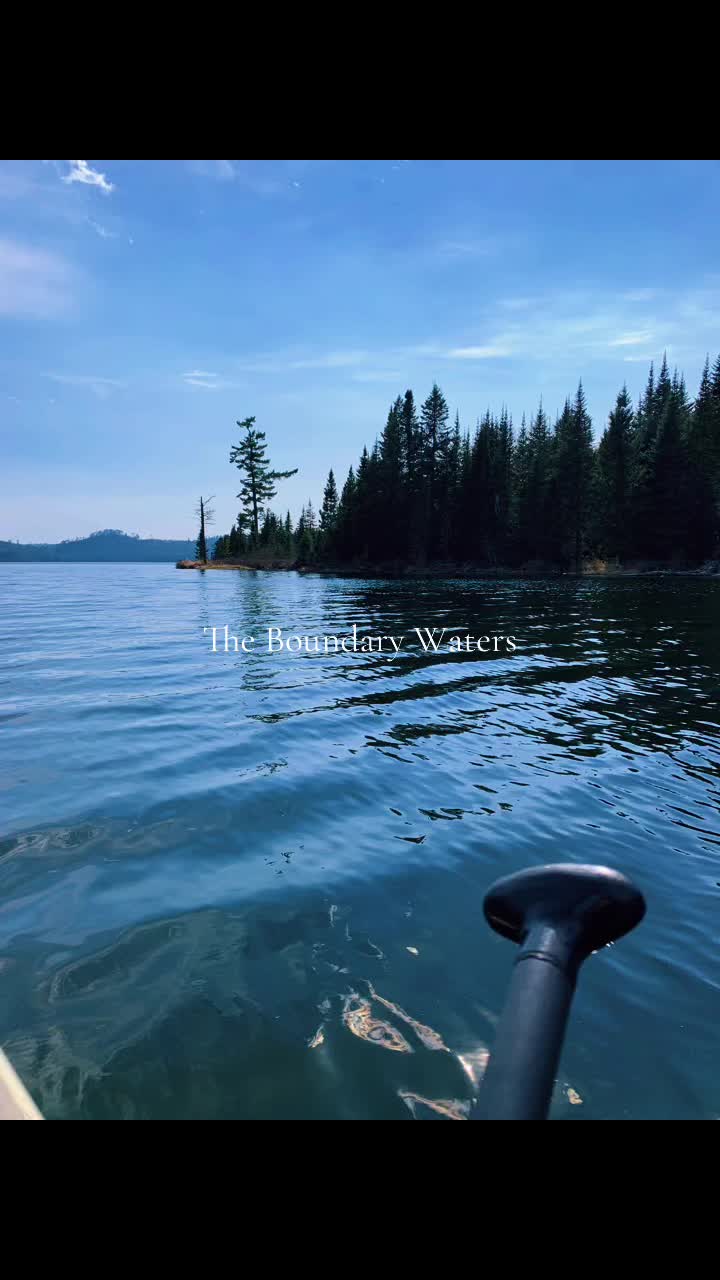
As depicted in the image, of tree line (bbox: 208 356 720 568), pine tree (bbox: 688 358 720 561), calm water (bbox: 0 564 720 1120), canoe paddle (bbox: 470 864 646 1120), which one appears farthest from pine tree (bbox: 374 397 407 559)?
canoe paddle (bbox: 470 864 646 1120)

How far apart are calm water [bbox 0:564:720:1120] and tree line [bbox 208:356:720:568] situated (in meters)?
69.0

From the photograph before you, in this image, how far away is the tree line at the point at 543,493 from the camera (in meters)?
71.4

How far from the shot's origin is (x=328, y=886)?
4676 millimetres

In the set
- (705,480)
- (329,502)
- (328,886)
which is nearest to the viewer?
(328,886)

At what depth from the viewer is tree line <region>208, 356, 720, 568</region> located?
234ft

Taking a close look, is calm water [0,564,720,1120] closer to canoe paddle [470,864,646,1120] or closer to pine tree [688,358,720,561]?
canoe paddle [470,864,646,1120]

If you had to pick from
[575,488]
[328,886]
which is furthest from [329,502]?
[328,886]

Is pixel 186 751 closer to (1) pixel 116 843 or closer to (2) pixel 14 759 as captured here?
(2) pixel 14 759

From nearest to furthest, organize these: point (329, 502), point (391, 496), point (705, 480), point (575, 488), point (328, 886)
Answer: point (328, 886) → point (705, 480) → point (575, 488) → point (391, 496) → point (329, 502)

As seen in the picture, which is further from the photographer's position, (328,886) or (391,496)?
(391,496)

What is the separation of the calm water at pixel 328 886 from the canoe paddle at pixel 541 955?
1.26 meters

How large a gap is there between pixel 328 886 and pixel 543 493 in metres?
78.4

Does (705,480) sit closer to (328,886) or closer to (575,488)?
(575,488)

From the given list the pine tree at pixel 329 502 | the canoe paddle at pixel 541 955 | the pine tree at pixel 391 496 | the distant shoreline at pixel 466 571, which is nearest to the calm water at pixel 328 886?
the canoe paddle at pixel 541 955
